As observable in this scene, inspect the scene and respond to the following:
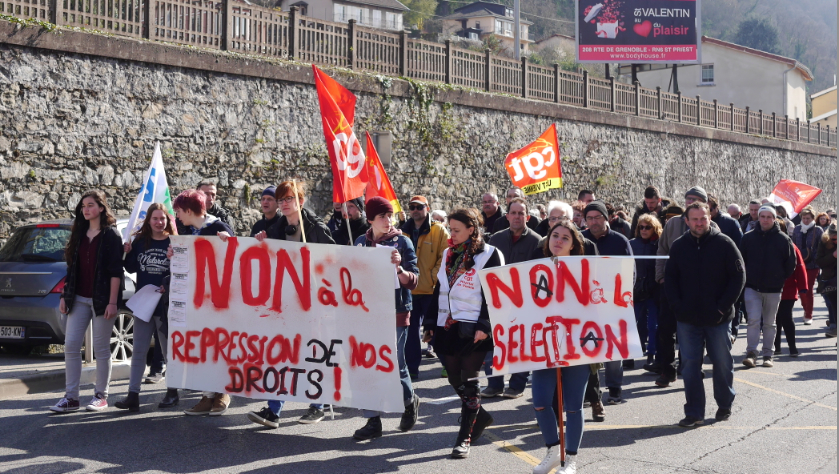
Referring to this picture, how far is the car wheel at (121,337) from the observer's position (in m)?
9.79

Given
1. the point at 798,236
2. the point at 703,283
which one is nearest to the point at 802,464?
the point at 703,283

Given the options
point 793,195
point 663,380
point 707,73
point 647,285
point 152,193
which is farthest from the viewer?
point 707,73

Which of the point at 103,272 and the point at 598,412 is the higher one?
the point at 103,272

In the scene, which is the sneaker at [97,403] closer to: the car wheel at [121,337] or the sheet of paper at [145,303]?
the sheet of paper at [145,303]

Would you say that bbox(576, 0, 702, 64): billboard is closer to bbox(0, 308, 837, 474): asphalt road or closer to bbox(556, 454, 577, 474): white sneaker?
bbox(0, 308, 837, 474): asphalt road

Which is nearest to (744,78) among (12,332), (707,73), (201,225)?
(707,73)

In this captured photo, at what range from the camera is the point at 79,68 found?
13.3m


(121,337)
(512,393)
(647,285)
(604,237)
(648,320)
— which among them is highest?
(604,237)

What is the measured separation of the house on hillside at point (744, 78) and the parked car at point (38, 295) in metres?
42.2

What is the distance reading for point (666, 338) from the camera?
9344 mm

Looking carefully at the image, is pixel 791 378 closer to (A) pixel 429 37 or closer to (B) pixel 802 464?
(B) pixel 802 464

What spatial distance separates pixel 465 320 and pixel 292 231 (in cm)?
208

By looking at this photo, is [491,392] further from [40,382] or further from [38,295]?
[38,295]

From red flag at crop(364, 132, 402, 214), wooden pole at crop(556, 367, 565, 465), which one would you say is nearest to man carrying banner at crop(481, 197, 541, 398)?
wooden pole at crop(556, 367, 565, 465)
